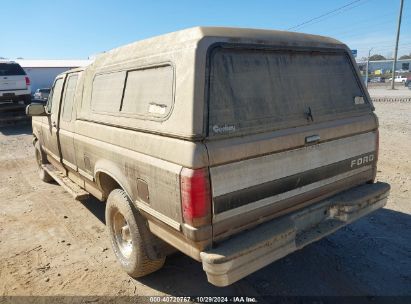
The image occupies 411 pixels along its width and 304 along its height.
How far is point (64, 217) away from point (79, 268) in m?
1.68

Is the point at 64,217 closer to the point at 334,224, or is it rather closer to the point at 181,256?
the point at 181,256

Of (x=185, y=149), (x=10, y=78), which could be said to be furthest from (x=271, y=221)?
(x=10, y=78)

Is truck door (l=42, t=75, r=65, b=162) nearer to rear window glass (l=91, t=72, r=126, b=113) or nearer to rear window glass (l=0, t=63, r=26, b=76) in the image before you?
rear window glass (l=91, t=72, r=126, b=113)

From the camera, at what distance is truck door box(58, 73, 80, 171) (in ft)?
15.5

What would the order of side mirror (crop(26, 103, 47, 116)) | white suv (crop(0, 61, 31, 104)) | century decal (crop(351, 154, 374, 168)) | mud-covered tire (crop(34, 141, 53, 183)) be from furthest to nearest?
white suv (crop(0, 61, 31, 104)) → mud-covered tire (crop(34, 141, 53, 183)) → side mirror (crop(26, 103, 47, 116)) → century decal (crop(351, 154, 374, 168))

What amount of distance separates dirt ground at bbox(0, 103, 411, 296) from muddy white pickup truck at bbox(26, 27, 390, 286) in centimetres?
35

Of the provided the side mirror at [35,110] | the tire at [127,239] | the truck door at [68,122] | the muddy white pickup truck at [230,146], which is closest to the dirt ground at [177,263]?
the tire at [127,239]

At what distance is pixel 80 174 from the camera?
4.64 meters

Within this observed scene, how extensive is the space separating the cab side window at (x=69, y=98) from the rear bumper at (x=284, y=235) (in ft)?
10.6

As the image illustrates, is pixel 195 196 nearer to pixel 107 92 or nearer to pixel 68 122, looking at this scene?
pixel 107 92

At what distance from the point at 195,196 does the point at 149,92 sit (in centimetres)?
114

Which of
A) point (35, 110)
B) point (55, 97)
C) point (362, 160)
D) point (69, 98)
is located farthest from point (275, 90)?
point (35, 110)

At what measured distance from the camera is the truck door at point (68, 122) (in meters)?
4.71

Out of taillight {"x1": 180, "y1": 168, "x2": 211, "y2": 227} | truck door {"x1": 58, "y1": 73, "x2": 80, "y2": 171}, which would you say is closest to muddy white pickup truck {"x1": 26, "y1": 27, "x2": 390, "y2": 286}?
taillight {"x1": 180, "y1": 168, "x2": 211, "y2": 227}
